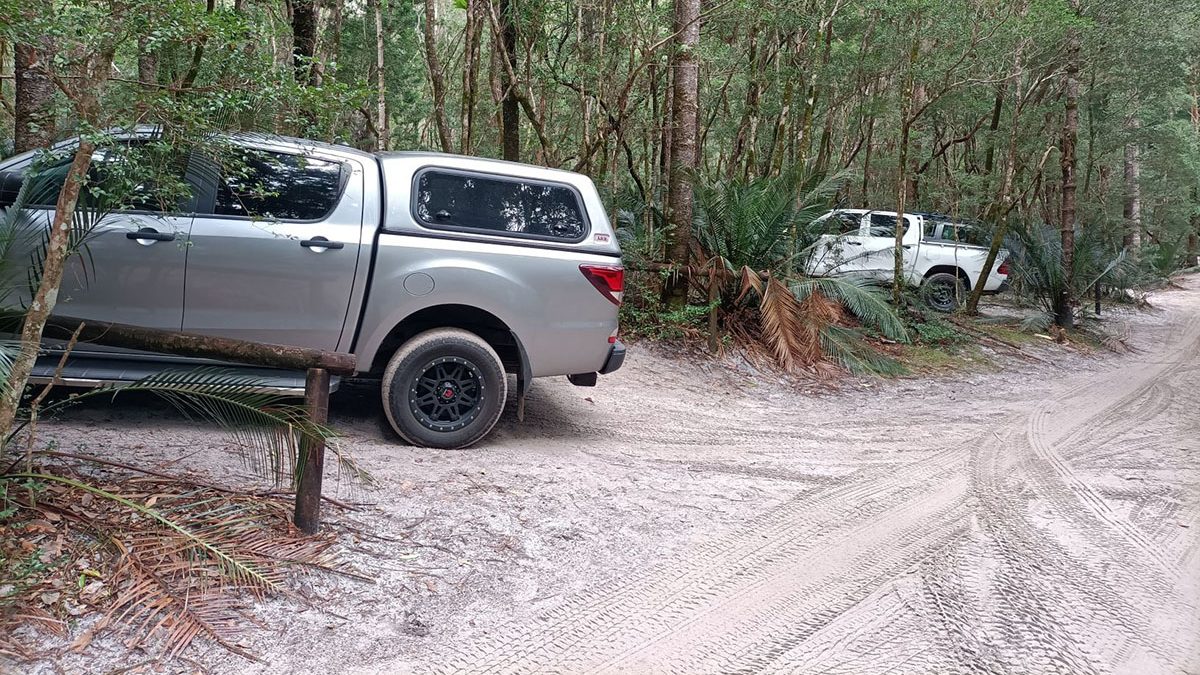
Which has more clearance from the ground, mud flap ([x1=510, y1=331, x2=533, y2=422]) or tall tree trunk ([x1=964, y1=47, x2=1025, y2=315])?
tall tree trunk ([x1=964, y1=47, x2=1025, y2=315])

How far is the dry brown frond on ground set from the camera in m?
3.20

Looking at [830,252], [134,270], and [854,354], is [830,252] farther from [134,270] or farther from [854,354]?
[134,270]

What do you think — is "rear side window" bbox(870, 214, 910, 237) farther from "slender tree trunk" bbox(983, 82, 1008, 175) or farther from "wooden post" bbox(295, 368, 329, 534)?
Answer: "wooden post" bbox(295, 368, 329, 534)

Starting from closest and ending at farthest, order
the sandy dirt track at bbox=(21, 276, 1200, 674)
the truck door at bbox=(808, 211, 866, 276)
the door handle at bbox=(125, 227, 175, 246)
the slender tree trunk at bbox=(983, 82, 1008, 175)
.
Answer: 1. the sandy dirt track at bbox=(21, 276, 1200, 674)
2. the door handle at bbox=(125, 227, 175, 246)
3. the truck door at bbox=(808, 211, 866, 276)
4. the slender tree trunk at bbox=(983, 82, 1008, 175)

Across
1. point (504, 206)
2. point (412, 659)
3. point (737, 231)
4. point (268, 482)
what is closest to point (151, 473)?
point (268, 482)

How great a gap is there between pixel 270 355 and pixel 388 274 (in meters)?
1.83

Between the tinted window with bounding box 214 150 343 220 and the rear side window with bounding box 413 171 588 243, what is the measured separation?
1.91 feet

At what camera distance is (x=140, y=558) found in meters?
3.59

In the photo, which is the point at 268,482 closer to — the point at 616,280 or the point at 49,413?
the point at 49,413

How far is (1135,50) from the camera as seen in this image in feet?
55.7

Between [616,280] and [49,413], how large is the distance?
381cm

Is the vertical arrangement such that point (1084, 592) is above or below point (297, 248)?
below

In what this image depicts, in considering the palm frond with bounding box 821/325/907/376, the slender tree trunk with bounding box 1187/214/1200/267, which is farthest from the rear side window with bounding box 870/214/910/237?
the slender tree trunk with bounding box 1187/214/1200/267

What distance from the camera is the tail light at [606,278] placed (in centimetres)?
609
